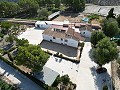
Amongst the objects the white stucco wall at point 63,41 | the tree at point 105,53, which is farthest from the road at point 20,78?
the white stucco wall at point 63,41

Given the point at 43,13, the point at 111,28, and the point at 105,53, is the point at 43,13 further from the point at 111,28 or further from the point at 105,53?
the point at 105,53

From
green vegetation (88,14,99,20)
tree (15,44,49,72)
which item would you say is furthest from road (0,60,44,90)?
green vegetation (88,14,99,20)

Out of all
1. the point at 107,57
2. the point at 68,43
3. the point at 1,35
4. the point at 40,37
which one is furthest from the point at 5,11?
the point at 107,57

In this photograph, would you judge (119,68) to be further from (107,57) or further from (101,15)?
(101,15)

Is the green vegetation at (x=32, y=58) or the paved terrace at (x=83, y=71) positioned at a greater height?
the green vegetation at (x=32, y=58)

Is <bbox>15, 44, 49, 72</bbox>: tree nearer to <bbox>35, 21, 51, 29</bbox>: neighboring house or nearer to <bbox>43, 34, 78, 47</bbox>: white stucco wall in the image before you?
<bbox>43, 34, 78, 47</bbox>: white stucco wall

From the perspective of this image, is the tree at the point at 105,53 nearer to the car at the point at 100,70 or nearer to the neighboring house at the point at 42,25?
the car at the point at 100,70
